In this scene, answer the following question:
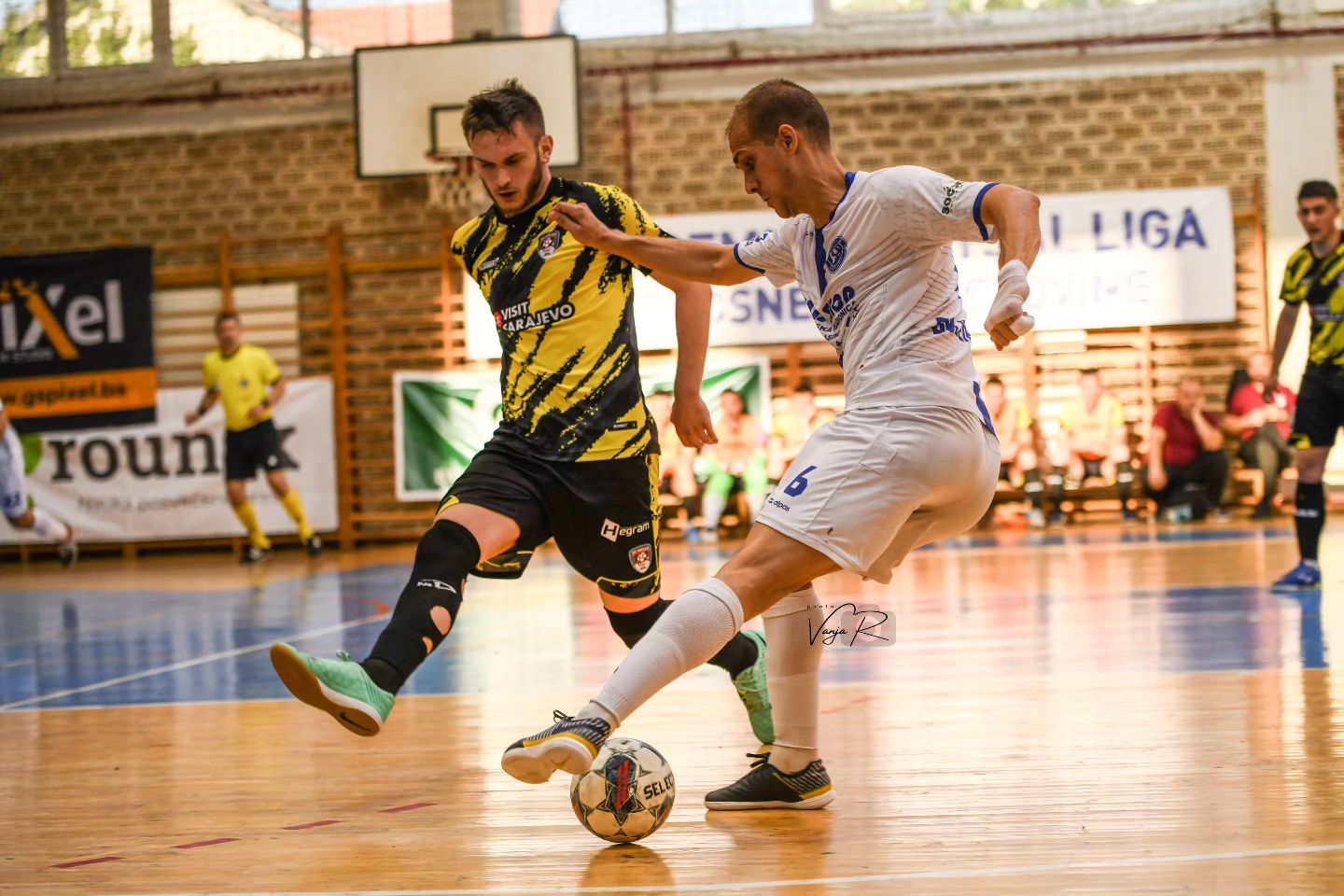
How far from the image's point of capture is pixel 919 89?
15.1 meters

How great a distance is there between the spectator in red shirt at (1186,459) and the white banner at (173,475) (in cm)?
803

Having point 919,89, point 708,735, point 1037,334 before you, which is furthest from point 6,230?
point 708,735

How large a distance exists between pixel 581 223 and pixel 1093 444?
11159 millimetres

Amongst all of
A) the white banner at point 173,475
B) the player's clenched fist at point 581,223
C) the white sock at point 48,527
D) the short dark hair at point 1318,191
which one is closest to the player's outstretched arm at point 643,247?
the player's clenched fist at point 581,223

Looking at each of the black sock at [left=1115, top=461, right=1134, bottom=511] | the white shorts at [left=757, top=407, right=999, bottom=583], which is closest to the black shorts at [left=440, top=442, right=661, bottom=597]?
the white shorts at [left=757, top=407, right=999, bottom=583]

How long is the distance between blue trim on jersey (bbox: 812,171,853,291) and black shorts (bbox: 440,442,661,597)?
845 mm

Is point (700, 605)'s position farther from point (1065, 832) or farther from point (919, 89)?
point (919, 89)

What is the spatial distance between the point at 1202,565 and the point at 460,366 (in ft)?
26.9

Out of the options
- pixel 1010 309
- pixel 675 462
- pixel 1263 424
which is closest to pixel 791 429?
pixel 675 462

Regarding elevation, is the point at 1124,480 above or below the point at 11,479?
below

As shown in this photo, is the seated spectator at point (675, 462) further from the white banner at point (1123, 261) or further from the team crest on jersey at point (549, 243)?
the team crest on jersey at point (549, 243)

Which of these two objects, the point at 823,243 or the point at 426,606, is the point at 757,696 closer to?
the point at 426,606

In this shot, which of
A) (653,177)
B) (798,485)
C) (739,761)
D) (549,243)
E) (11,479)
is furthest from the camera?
(653,177)

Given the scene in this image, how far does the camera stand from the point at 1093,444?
14.1 meters
